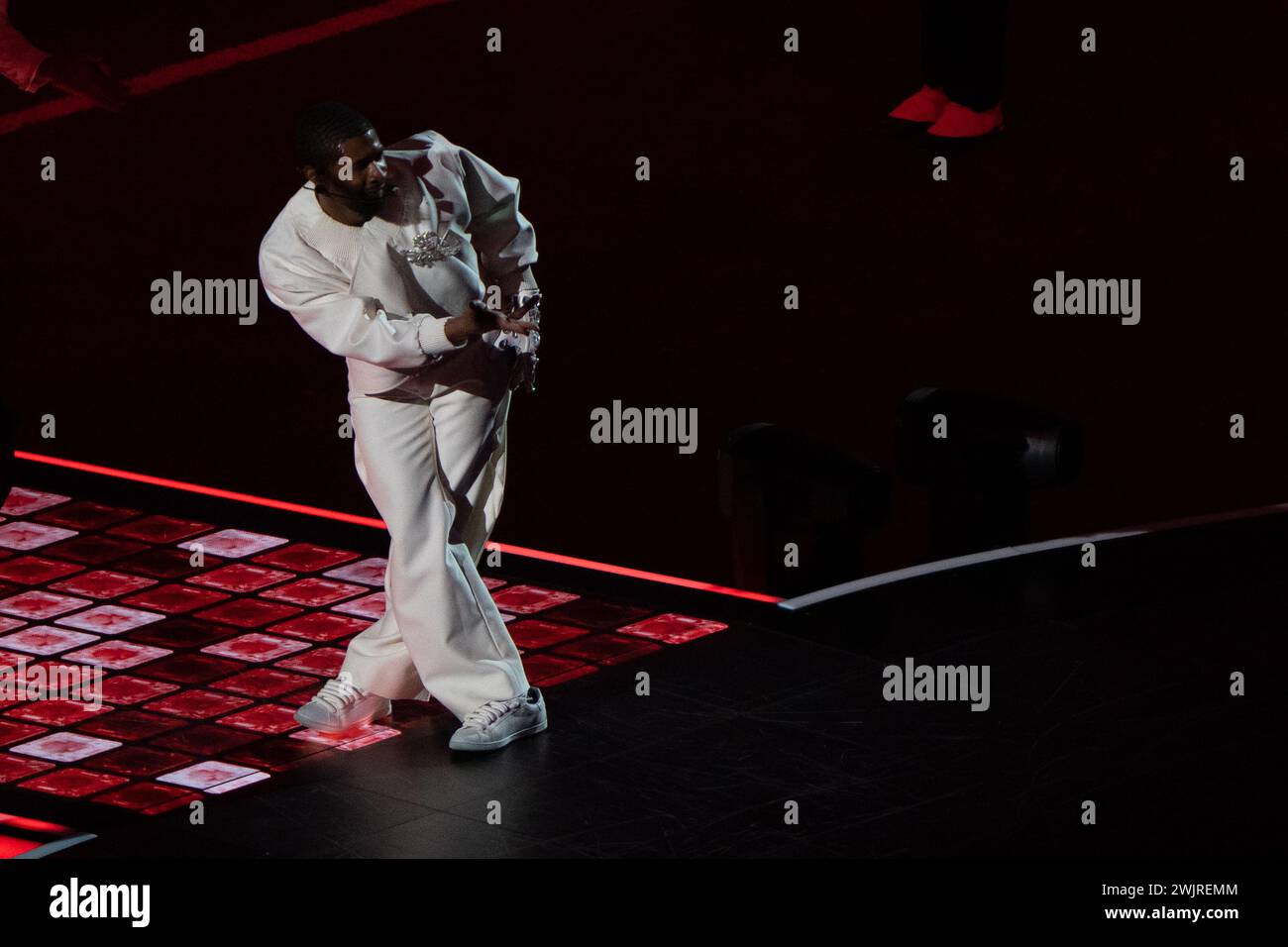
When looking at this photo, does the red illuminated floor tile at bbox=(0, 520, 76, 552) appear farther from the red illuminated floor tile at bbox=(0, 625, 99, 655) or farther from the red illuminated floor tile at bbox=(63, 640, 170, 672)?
the red illuminated floor tile at bbox=(63, 640, 170, 672)

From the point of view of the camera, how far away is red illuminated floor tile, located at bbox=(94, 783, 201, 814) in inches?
242

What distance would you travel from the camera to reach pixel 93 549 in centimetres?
776

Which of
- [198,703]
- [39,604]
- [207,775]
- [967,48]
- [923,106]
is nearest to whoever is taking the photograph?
[207,775]

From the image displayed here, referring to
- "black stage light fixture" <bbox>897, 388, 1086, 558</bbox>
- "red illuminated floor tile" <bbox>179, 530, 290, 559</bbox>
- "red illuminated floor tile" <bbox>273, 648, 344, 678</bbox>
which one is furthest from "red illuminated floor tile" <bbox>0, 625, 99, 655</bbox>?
"black stage light fixture" <bbox>897, 388, 1086, 558</bbox>

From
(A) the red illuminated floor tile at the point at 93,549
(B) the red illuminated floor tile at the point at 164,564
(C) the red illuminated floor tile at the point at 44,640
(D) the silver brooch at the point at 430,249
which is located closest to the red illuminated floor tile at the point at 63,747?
(C) the red illuminated floor tile at the point at 44,640

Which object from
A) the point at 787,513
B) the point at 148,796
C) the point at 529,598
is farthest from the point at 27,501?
the point at 787,513

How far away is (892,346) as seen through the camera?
9742 mm

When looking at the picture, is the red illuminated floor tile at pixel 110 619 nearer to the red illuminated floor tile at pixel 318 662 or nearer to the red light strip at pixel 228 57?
the red illuminated floor tile at pixel 318 662

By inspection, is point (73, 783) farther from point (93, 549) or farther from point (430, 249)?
point (93, 549)

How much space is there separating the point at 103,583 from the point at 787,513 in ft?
5.93

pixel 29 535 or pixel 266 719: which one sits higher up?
pixel 29 535

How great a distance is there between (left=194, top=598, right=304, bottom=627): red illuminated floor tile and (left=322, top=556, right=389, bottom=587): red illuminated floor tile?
0.75ft

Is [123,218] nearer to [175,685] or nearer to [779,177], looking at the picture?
[779,177]

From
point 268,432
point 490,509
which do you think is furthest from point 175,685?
point 268,432
